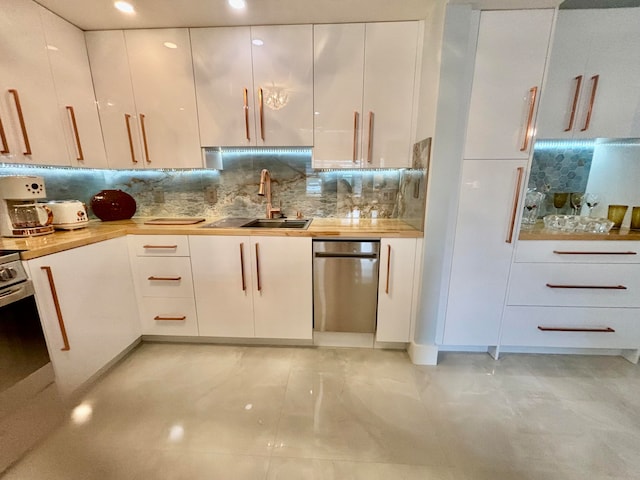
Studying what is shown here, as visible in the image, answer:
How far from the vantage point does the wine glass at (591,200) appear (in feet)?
6.46

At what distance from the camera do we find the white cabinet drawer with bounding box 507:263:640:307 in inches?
66.3

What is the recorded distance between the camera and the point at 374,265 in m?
1.78

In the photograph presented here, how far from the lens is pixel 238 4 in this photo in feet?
5.09

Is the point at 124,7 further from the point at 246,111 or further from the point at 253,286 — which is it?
the point at 253,286

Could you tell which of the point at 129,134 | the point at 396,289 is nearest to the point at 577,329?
the point at 396,289

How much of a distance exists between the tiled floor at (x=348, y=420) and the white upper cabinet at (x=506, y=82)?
1.43m

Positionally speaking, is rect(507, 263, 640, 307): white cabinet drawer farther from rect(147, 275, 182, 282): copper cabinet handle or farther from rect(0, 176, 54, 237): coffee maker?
rect(0, 176, 54, 237): coffee maker

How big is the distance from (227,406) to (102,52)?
2489 millimetres

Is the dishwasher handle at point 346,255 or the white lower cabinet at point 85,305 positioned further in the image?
the dishwasher handle at point 346,255

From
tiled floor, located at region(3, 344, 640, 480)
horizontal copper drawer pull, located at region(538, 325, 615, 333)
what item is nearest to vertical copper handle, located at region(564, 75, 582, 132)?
horizontal copper drawer pull, located at region(538, 325, 615, 333)

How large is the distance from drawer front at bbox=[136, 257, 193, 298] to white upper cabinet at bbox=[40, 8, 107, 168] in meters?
0.84

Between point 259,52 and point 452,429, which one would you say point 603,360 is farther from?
point 259,52

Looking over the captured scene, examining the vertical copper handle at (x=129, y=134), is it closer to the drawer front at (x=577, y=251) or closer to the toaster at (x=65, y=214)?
the toaster at (x=65, y=214)

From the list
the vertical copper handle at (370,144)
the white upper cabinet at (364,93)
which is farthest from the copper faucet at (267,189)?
the vertical copper handle at (370,144)
